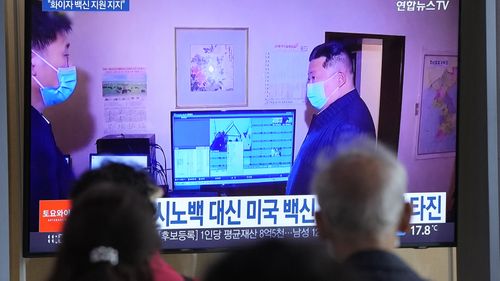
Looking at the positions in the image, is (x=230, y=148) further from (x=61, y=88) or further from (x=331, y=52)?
(x=61, y=88)

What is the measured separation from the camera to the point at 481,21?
10.1 feet

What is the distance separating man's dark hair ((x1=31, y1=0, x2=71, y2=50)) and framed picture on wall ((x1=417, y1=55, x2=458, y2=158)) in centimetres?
157

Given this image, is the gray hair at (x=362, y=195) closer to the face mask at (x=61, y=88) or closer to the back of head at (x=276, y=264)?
the back of head at (x=276, y=264)

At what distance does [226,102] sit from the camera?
2936 mm

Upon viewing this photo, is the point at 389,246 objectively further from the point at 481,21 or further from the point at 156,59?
the point at 481,21

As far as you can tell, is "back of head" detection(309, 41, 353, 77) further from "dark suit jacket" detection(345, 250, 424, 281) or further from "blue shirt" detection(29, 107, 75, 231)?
"dark suit jacket" detection(345, 250, 424, 281)

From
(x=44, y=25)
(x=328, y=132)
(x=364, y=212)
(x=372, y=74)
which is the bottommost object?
(x=364, y=212)

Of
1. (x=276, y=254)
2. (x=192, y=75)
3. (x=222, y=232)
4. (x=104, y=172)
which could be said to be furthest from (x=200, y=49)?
(x=276, y=254)

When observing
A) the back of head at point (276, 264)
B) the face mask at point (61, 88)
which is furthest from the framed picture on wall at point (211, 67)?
the back of head at point (276, 264)

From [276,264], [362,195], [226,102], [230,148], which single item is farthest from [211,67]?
[276,264]

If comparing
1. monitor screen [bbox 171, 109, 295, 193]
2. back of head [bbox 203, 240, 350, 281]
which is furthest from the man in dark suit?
monitor screen [bbox 171, 109, 295, 193]

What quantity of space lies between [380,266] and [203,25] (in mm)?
1728

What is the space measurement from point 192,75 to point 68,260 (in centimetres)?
162

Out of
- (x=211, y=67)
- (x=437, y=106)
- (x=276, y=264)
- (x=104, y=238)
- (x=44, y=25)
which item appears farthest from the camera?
(x=437, y=106)
